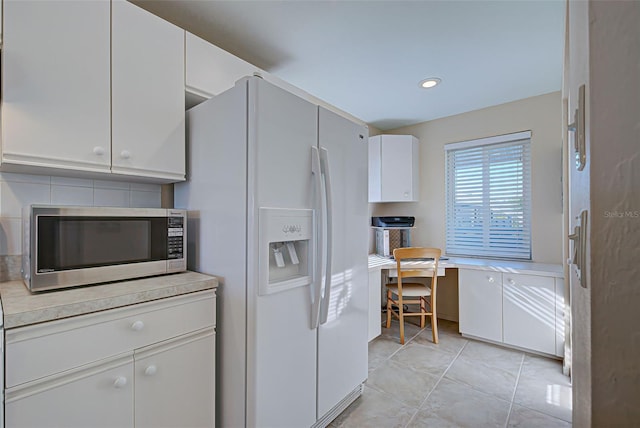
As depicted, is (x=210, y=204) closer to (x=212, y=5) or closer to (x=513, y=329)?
(x=212, y=5)

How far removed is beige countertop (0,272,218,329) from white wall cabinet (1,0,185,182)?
1.71 feet

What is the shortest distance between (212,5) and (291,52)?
61 centimetres

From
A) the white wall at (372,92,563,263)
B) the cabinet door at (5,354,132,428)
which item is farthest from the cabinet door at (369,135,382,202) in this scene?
the cabinet door at (5,354,132,428)

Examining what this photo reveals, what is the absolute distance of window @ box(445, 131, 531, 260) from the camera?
9.89 ft

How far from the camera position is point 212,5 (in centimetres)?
161

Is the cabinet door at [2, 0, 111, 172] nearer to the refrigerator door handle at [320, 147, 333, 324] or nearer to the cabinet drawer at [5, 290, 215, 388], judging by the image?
the cabinet drawer at [5, 290, 215, 388]

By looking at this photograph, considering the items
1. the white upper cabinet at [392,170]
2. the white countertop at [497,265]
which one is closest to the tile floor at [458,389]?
the white countertop at [497,265]

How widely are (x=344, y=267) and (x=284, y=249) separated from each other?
47cm

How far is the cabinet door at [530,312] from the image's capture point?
242 centimetres

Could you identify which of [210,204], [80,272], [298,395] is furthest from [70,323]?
[298,395]

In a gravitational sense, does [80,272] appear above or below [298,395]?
above

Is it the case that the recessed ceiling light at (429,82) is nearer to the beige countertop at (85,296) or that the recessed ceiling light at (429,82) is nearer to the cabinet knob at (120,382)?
the beige countertop at (85,296)

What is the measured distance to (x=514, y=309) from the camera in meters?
2.60

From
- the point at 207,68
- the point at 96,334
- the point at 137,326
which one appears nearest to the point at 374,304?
the point at 137,326
